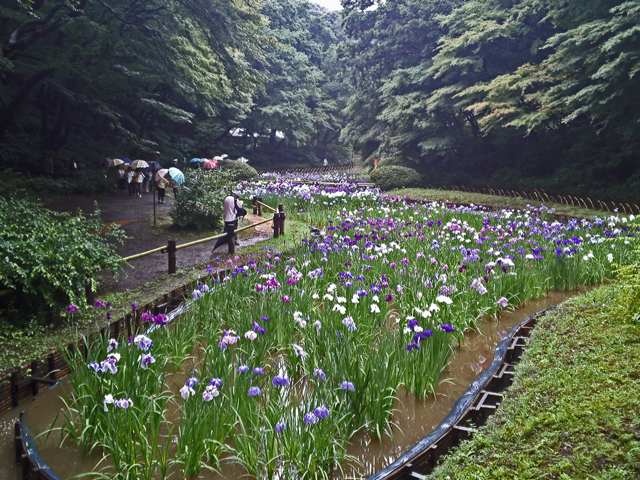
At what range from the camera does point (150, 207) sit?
595 inches

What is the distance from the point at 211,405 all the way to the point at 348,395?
90 cm

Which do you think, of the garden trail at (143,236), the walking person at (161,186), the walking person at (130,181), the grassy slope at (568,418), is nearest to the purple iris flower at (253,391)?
the grassy slope at (568,418)

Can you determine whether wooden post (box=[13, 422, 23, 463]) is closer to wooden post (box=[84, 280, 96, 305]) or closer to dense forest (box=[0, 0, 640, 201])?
wooden post (box=[84, 280, 96, 305])

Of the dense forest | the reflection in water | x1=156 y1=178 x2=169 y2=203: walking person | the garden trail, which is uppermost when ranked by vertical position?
the dense forest

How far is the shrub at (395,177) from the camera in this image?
72.0 ft

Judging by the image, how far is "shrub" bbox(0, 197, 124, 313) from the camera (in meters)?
4.54

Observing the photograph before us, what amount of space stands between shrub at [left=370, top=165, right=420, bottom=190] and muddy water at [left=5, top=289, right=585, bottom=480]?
17.6 metres

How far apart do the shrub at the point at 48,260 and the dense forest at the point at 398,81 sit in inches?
314

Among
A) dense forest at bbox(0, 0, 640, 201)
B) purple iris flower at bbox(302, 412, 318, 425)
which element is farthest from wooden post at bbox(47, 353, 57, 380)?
dense forest at bbox(0, 0, 640, 201)

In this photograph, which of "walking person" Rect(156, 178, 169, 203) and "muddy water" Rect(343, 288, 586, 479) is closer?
"muddy water" Rect(343, 288, 586, 479)

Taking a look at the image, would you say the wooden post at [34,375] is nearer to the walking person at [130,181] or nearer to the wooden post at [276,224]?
the wooden post at [276,224]

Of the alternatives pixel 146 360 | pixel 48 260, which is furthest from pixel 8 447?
pixel 48 260

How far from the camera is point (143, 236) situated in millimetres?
10375

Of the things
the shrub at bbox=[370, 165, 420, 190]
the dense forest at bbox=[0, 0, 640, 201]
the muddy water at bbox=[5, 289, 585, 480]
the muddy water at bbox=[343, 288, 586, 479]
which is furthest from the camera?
the shrub at bbox=[370, 165, 420, 190]
